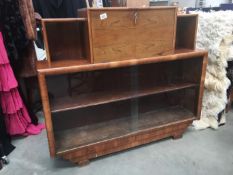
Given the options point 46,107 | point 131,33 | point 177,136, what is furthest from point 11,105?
point 177,136

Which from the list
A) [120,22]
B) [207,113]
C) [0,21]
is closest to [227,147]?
[207,113]

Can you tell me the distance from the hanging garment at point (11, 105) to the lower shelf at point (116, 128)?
17.6 inches

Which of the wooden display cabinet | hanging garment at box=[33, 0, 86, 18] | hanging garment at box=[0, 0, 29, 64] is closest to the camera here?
the wooden display cabinet

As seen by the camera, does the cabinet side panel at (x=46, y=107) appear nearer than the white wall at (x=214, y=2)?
Yes

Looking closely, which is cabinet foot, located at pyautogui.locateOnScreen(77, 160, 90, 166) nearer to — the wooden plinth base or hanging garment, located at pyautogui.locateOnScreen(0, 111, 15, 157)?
the wooden plinth base

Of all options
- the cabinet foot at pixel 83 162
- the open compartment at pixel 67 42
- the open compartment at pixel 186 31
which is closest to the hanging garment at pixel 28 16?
the open compartment at pixel 67 42

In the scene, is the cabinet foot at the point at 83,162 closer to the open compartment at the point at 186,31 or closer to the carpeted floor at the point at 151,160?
the carpeted floor at the point at 151,160

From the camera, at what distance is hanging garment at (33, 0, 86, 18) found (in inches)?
85.0

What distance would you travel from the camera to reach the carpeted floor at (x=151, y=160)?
1.45 m

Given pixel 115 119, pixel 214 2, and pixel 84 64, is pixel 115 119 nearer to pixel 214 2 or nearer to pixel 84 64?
pixel 84 64

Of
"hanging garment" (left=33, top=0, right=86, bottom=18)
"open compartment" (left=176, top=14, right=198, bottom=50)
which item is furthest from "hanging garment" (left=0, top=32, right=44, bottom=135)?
"open compartment" (left=176, top=14, right=198, bottom=50)

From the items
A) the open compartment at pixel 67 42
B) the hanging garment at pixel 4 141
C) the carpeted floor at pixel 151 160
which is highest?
the open compartment at pixel 67 42

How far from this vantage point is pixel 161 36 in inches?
56.1

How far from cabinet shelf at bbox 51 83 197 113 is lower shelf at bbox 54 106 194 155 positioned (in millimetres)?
285
